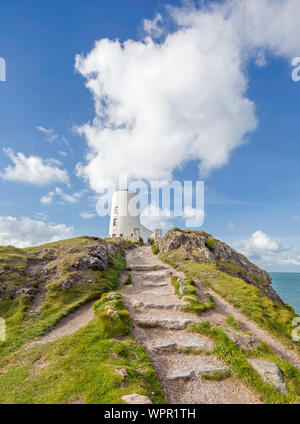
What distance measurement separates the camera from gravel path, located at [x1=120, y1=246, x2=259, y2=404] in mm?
9422

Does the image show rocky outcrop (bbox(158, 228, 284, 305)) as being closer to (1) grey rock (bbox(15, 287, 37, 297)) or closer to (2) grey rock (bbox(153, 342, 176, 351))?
(2) grey rock (bbox(153, 342, 176, 351))

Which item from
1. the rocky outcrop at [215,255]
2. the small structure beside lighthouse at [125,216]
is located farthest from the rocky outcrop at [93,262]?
the small structure beside lighthouse at [125,216]

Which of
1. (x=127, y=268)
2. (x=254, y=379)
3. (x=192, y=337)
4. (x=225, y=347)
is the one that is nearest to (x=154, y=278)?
(x=127, y=268)

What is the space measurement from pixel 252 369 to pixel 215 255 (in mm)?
24142

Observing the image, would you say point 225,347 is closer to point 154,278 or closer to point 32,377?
point 32,377

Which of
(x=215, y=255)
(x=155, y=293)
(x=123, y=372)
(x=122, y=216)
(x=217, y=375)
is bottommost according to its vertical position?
(x=217, y=375)

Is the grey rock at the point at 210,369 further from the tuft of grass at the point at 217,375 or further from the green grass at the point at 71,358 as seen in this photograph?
the green grass at the point at 71,358

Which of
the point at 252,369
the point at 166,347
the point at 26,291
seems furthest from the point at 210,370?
the point at 26,291

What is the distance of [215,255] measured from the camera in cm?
3428

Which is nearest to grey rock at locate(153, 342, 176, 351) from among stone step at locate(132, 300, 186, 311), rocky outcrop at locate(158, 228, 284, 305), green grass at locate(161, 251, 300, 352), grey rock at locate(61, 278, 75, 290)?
stone step at locate(132, 300, 186, 311)

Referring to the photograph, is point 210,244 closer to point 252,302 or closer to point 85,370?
point 252,302

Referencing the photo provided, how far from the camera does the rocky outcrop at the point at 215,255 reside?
3028 cm

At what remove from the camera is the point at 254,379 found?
1020 centimetres
